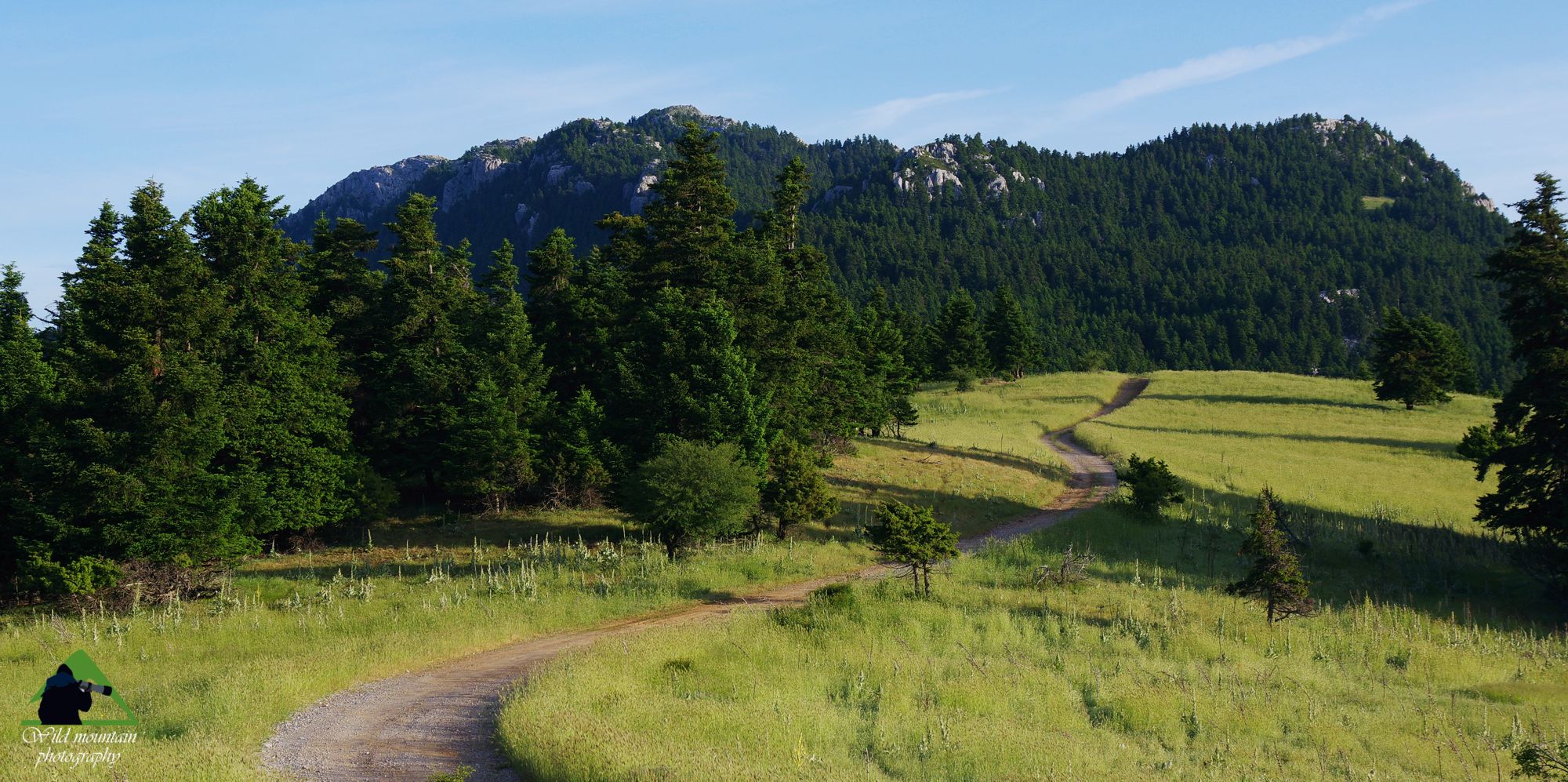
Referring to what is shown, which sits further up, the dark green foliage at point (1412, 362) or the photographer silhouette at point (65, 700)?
the dark green foliage at point (1412, 362)

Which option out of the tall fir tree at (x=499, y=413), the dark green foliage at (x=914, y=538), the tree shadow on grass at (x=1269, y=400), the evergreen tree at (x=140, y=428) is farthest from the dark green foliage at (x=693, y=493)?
the tree shadow on grass at (x=1269, y=400)

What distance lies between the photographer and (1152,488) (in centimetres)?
3747

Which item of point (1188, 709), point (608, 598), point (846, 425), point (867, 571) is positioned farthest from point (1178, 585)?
point (846, 425)

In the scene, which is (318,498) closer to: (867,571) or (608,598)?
(608,598)

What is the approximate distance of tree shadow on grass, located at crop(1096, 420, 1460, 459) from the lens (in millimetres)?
59750

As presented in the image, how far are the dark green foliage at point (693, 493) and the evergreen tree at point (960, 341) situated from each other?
7454 cm

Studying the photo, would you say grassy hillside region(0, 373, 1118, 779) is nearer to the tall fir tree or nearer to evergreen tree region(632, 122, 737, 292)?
the tall fir tree

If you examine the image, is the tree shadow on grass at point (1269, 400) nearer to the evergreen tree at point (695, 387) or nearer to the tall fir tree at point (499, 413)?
the evergreen tree at point (695, 387)

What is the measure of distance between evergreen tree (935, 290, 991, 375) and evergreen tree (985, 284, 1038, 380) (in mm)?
6774

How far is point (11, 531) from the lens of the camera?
28.7 m

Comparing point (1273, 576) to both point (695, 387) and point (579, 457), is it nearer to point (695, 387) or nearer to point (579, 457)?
point (695, 387)

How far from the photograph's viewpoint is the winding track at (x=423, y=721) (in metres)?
11.9

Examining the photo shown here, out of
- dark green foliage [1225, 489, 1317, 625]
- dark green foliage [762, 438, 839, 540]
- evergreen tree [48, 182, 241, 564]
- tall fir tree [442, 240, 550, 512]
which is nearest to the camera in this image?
dark green foliage [1225, 489, 1317, 625]

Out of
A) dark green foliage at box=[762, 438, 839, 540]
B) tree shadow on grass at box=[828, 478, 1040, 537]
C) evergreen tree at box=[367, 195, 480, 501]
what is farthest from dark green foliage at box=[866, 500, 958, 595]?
evergreen tree at box=[367, 195, 480, 501]
